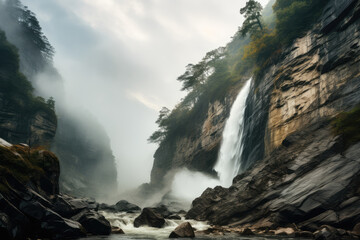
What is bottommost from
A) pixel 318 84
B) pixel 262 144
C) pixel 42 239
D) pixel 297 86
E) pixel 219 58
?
pixel 42 239

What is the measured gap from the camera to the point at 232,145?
123 ft

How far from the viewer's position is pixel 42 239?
11172mm

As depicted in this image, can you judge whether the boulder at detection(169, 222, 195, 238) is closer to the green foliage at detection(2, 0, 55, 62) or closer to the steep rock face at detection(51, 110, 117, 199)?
the steep rock face at detection(51, 110, 117, 199)

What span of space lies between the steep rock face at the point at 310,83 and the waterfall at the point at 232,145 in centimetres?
334

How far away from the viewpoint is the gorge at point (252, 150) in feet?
42.5

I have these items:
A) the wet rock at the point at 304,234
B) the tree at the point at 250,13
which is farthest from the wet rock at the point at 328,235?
the tree at the point at 250,13

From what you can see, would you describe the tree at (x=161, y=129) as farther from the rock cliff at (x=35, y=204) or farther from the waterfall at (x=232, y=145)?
the rock cliff at (x=35, y=204)

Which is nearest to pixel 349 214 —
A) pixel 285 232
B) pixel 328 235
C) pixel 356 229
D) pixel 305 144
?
pixel 356 229

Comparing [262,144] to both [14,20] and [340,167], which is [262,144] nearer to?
[340,167]

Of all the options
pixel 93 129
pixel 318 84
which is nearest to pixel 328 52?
pixel 318 84

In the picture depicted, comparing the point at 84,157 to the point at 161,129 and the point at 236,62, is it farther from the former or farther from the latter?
the point at 236,62

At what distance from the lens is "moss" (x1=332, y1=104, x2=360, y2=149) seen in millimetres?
15618

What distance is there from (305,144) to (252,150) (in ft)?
34.5

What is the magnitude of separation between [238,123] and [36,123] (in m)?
44.3
